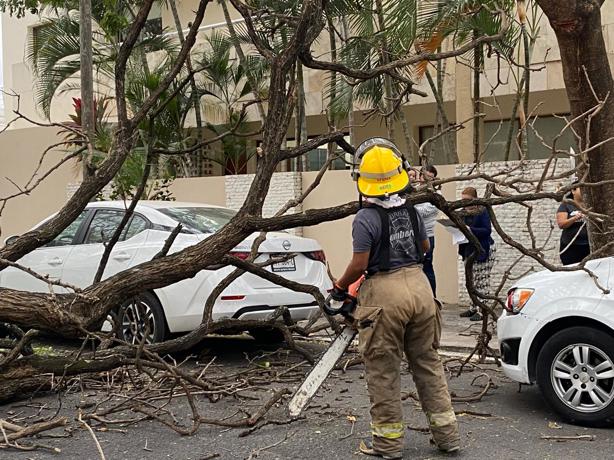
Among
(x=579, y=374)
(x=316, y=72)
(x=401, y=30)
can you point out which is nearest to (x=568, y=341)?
(x=579, y=374)

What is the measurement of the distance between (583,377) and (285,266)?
3.33m

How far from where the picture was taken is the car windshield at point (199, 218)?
8.52 meters

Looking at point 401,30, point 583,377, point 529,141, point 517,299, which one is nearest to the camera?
point 583,377

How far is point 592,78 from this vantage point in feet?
25.2

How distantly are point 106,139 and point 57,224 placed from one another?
296 inches

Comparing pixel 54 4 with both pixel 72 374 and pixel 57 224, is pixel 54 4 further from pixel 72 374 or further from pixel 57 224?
pixel 72 374

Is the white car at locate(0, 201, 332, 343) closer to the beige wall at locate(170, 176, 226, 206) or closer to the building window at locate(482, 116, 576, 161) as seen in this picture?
the beige wall at locate(170, 176, 226, 206)

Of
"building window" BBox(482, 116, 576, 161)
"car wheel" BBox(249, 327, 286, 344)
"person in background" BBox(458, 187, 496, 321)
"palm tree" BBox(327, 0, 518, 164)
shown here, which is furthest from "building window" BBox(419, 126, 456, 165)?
"car wheel" BBox(249, 327, 286, 344)

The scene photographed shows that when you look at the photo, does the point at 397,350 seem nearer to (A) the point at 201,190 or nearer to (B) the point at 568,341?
(B) the point at 568,341

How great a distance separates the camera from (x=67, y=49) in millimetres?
15945

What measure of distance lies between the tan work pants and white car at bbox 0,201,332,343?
2775 millimetres

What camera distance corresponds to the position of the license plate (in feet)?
26.7

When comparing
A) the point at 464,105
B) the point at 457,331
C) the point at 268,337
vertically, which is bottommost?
the point at 457,331

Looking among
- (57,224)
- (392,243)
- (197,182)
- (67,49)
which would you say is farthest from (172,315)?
(67,49)
